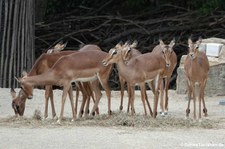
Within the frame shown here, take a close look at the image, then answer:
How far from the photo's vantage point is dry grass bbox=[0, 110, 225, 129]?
11547 millimetres

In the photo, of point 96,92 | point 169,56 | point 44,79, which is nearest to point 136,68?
A: point 96,92

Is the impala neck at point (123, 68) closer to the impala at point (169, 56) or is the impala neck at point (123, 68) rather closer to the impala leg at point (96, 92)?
the impala leg at point (96, 92)

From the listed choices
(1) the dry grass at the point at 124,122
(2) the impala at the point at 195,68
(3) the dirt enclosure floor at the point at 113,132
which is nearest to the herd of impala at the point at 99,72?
(2) the impala at the point at 195,68

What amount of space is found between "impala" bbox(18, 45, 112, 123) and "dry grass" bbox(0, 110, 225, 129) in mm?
269

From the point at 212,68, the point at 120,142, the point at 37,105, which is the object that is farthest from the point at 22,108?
the point at 212,68

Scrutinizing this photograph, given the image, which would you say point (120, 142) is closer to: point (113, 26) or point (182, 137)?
point (182, 137)

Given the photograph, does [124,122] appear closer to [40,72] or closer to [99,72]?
[99,72]

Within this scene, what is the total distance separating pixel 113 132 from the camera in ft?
35.5

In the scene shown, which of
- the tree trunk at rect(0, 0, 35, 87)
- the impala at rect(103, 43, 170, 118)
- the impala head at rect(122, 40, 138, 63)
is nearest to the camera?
the impala at rect(103, 43, 170, 118)

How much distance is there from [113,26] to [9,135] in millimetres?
11230

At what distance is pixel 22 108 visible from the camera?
1273 centimetres

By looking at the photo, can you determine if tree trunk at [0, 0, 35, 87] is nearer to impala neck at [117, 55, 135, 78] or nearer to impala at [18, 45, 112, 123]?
impala at [18, 45, 112, 123]

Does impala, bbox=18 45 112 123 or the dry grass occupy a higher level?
impala, bbox=18 45 112 123

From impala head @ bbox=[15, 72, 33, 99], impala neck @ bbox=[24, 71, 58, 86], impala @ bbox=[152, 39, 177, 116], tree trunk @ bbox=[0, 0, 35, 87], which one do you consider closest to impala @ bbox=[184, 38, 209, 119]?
impala @ bbox=[152, 39, 177, 116]
